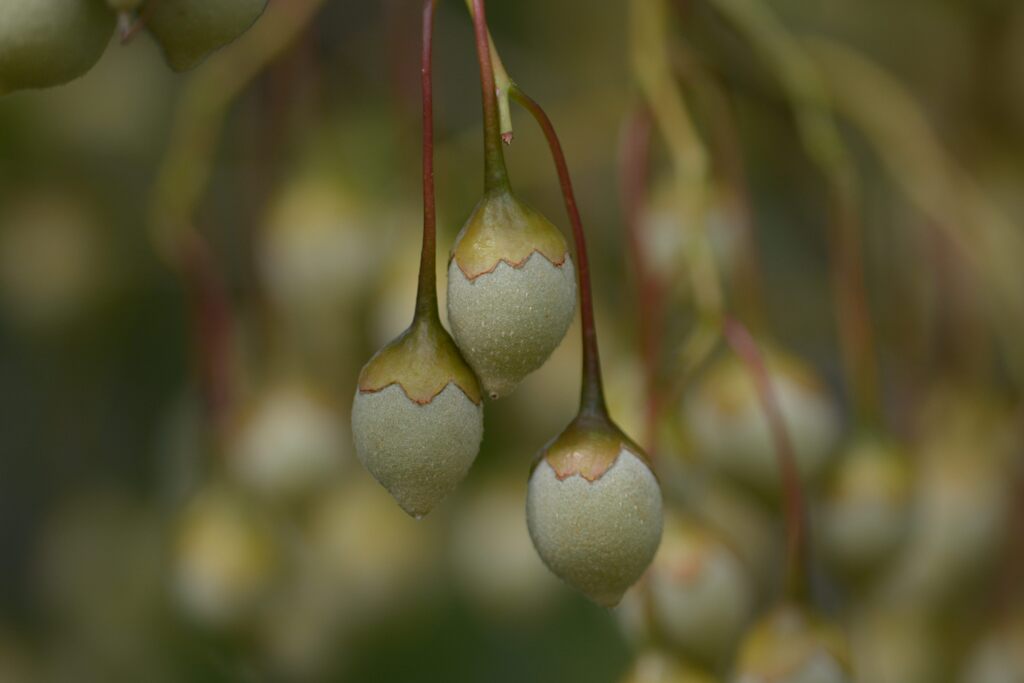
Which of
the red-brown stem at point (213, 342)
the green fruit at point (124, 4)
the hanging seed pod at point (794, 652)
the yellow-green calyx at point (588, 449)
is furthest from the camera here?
the red-brown stem at point (213, 342)

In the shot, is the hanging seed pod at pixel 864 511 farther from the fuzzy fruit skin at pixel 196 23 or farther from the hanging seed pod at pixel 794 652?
the fuzzy fruit skin at pixel 196 23

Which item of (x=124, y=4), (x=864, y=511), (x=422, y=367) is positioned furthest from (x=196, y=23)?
(x=864, y=511)

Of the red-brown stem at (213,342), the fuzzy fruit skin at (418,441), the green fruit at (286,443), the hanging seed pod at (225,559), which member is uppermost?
the fuzzy fruit skin at (418,441)

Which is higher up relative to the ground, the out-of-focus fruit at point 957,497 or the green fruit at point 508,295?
the green fruit at point 508,295

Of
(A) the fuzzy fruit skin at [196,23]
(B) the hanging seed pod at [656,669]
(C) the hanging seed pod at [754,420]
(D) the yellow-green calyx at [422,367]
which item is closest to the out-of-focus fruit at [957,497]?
(C) the hanging seed pod at [754,420]

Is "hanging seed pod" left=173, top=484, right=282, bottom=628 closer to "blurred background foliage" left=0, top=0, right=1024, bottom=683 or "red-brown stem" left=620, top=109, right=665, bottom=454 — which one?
"blurred background foliage" left=0, top=0, right=1024, bottom=683

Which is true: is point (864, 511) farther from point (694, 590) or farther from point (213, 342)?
point (213, 342)
